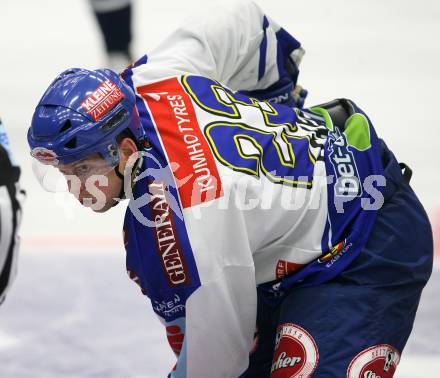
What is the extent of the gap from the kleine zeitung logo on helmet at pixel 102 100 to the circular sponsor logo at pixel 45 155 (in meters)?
0.13

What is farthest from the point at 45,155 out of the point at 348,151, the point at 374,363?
the point at 374,363

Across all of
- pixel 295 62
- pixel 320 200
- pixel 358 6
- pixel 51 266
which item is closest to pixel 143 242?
pixel 320 200

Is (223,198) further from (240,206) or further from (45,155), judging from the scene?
(45,155)

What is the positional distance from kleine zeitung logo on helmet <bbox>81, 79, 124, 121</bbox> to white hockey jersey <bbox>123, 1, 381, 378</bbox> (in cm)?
16

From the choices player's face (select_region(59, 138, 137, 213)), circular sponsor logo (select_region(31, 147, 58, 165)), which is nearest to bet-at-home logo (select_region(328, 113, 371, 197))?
player's face (select_region(59, 138, 137, 213))

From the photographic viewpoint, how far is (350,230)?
271 cm

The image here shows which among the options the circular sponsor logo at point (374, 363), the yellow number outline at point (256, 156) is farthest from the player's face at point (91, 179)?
the circular sponsor logo at point (374, 363)

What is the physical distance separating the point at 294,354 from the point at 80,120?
0.81 m

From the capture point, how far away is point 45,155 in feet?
7.89

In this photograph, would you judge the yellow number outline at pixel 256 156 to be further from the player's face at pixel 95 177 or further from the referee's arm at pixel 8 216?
the referee's arm at pixel 8 216

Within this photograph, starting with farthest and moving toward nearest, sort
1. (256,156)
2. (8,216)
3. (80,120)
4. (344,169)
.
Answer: (344,169), (256,156), (80,120), (8,216)

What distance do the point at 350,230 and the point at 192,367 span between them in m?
0.55

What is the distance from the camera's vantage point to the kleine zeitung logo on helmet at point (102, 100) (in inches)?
94.3

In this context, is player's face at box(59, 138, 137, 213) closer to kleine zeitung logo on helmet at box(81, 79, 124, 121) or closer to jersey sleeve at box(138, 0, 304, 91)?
kleine zeitung logo on helmet at box(81, 79, 124, 121)
